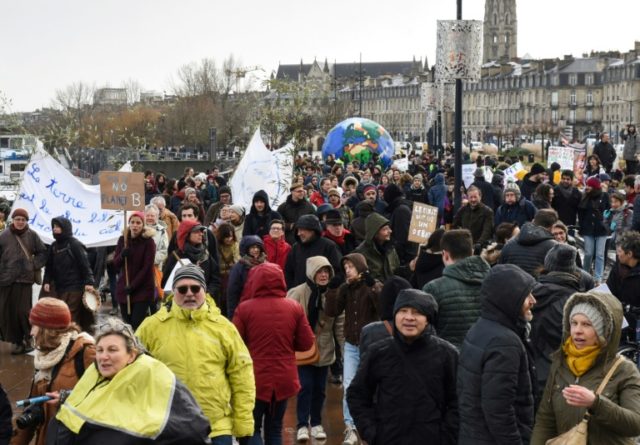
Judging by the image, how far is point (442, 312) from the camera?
7109 millimetres

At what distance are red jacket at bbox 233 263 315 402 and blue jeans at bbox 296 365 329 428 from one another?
1.25 metres

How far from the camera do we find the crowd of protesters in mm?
5266

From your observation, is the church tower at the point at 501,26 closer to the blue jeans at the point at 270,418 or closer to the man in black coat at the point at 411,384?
the blue jeans at the point at 270,418

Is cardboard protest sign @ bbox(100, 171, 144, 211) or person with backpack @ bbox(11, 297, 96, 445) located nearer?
person with backpack @ bbox(11, 297, 96, 445)

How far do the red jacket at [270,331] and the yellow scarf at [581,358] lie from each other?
2.50 metres

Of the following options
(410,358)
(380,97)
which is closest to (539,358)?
(410,358)

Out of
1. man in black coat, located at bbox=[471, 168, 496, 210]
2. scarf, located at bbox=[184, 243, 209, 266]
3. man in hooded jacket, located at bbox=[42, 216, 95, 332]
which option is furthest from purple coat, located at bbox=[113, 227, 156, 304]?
man in black coat, located at bbox=[471, 168, 496, 210]

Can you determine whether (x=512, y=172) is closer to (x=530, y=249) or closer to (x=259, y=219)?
(x=259, y=219)

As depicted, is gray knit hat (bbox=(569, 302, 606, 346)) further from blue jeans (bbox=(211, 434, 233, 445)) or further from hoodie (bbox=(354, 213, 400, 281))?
hoodie (bbox=(354, 213, 400, 281))

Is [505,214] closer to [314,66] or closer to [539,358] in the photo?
[539,358]

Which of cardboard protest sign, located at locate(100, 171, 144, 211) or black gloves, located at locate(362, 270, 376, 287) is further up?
cardboard protest sign, located at locate(100, 171, 144, 211)

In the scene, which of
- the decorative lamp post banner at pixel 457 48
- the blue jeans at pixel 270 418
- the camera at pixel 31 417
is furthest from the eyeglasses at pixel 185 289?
the decorative lamp post banner at pixel 457 48

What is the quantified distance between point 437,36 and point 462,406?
26.3 ft

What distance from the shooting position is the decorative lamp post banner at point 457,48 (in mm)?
13203
